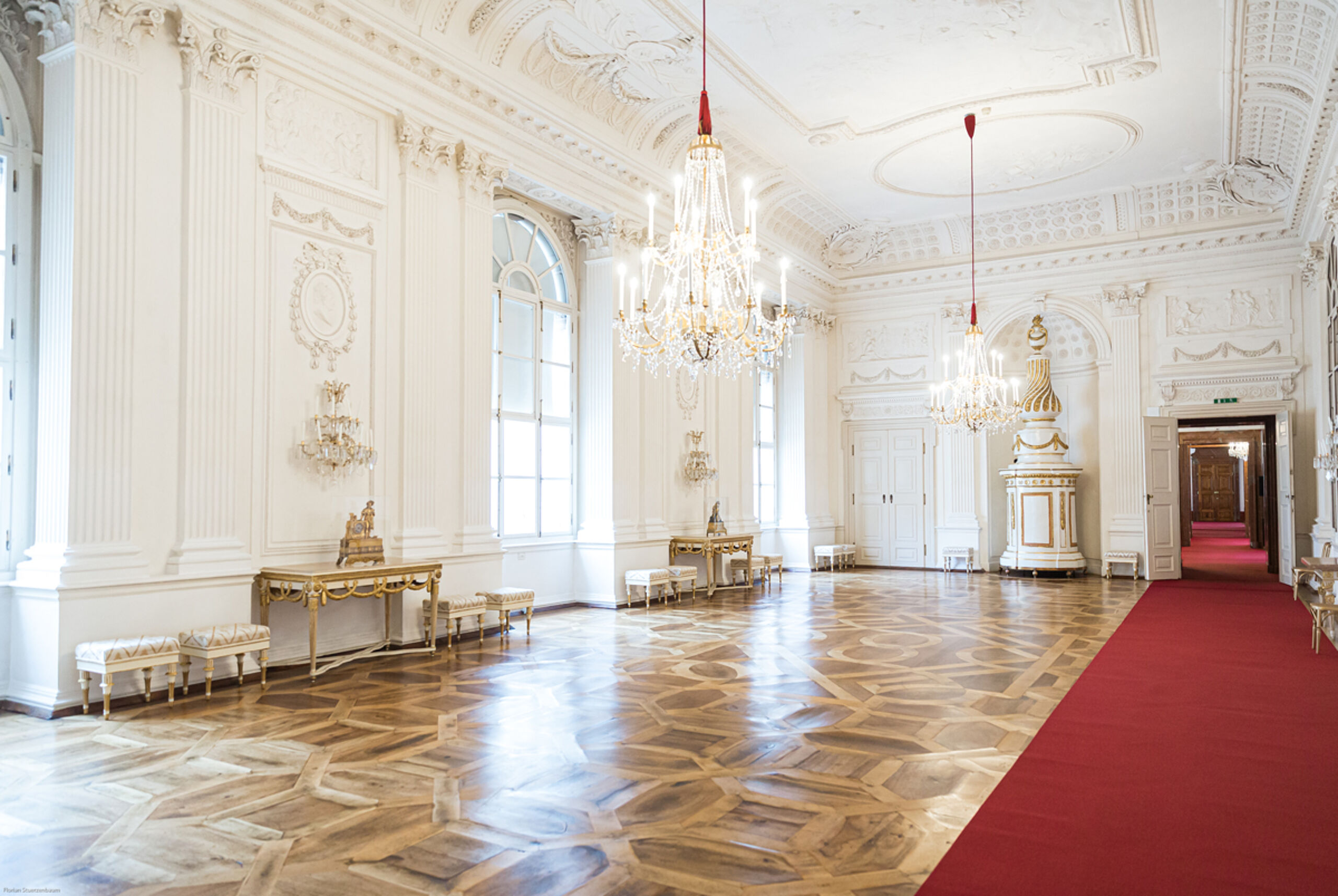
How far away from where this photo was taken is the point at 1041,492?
1277 centimetres

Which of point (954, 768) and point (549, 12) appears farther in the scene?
point (549, 12)

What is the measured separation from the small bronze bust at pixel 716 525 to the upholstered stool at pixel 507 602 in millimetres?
3574

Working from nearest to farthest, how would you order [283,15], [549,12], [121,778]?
[121,778]
[283,15]
[549,12]

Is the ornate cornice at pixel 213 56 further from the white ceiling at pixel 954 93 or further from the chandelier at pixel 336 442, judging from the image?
the chandelier at pixel 336 442

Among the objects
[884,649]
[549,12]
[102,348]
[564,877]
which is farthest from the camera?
[549,12]

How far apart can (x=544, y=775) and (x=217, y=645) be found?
2535 millimetres

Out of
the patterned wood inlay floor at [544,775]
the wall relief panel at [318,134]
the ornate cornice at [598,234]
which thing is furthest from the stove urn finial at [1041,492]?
the wall relief panel at [318,134]

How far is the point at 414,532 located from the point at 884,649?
3.82 metres

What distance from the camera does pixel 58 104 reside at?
535cm

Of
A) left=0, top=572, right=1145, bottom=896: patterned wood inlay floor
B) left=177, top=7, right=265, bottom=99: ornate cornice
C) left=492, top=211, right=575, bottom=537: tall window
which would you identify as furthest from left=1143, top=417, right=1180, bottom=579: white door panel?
left=177, top=7, right=265, bottom=99: ornate cornice

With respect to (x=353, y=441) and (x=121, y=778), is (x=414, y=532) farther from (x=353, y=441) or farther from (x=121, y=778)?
(x=121, y=778)

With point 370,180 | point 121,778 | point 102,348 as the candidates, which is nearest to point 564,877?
point 121,778

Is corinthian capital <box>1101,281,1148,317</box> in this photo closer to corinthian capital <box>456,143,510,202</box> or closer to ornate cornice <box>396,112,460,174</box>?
corinthian capital <box>456,143,510,202</box>

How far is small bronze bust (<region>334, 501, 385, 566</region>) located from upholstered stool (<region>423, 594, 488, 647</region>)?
0.61 m
